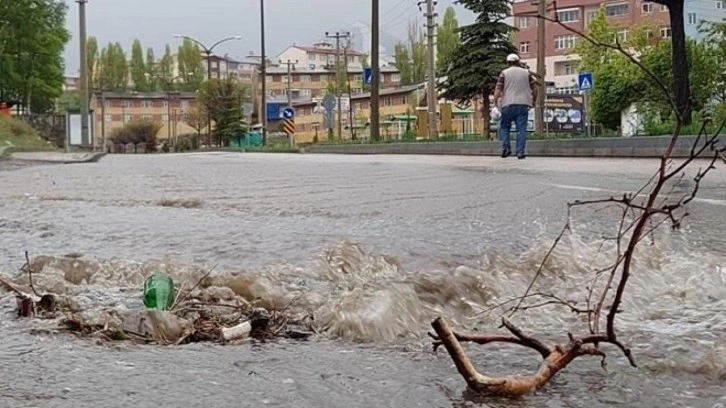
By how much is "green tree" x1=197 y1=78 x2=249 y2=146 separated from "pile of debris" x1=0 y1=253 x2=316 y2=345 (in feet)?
219

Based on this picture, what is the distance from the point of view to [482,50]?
3738cm

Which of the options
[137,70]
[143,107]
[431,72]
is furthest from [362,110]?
[431,72]

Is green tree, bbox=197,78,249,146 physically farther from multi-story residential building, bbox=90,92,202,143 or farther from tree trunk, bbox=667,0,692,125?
tree trunk, bbox=667,0,692,125

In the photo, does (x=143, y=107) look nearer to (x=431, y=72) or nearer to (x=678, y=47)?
(x=431, y=72)

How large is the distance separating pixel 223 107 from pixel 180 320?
6883cm

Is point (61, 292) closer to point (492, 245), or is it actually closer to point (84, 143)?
point (492, 245)

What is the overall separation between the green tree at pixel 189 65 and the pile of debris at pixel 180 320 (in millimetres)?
117366

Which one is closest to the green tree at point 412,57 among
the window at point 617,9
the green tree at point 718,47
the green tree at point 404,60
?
the green tree at point 404,60

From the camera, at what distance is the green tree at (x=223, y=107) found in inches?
2756

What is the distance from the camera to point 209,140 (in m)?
71.6

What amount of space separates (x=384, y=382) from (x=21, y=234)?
301 cm

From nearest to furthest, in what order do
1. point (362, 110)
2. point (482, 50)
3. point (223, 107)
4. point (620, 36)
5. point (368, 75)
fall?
point (620, 36)
point (482, 50)
point (368, 75)
point (223, 107)
point (362, 110)

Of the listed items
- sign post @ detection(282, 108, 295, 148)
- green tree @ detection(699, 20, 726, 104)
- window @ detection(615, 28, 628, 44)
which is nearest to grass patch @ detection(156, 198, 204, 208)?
window @ detection(615, 28, 628, 44)

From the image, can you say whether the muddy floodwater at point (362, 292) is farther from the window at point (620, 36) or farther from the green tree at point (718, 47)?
the green tree at point (718, 47)
